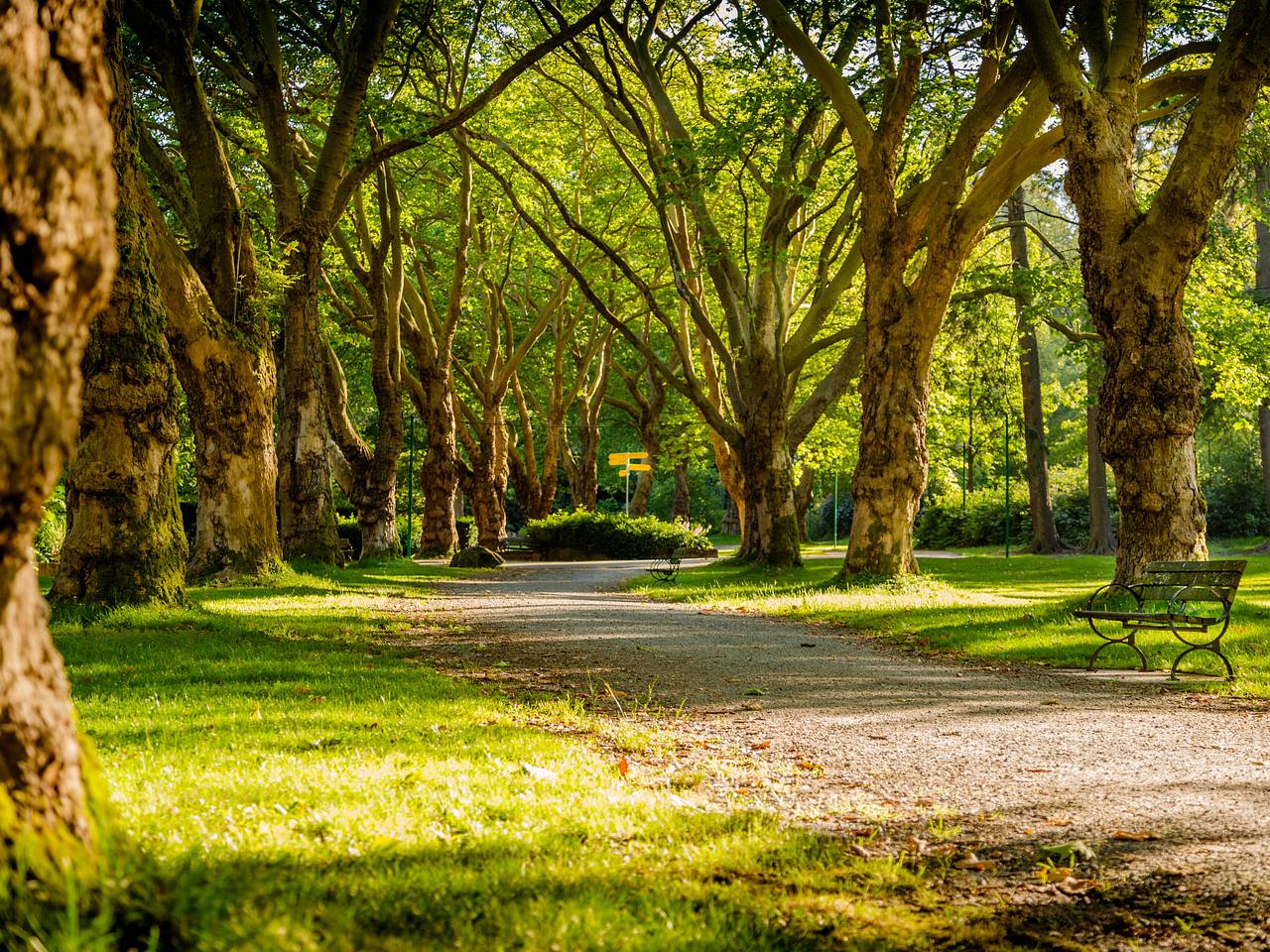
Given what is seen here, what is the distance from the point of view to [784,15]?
16.9 m

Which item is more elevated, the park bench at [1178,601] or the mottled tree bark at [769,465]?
the mottled tree bark at [769,465]

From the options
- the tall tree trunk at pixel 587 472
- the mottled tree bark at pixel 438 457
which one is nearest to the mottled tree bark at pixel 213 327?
the mottled tree bark at pixel 438 457

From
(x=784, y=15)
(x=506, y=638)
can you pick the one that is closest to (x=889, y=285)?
(x=784, y=15)

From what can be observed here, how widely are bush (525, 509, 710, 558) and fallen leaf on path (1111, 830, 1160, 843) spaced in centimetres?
3064

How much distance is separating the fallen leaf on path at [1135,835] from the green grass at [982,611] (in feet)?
15.5

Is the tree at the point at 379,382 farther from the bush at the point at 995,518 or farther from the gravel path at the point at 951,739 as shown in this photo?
the bush at the point at 995,518

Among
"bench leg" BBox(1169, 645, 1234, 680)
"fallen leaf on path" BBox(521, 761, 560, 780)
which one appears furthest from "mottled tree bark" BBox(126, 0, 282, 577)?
"bench leg" BBox(1169, 645, 1234, 680)

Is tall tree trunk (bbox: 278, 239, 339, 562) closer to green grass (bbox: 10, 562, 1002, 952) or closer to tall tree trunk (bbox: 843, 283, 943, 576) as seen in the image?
tall tree trunk (bbox: 843, 283, 943, 576)

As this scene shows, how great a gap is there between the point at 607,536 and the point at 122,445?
Answer: 80.2ft

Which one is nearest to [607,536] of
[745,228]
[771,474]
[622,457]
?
[622,457]

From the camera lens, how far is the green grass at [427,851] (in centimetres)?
287

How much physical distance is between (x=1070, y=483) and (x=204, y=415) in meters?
42.2

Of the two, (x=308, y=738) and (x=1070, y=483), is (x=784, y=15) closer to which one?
(x=308, y=738)

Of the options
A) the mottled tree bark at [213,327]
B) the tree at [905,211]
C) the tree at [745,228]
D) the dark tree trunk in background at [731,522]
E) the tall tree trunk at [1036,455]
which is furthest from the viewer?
the dark tree trunk in background at [731,522]
